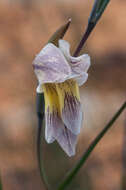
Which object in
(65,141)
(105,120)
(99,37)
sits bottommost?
(105,120)

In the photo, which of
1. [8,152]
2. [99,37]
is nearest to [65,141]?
[8,152]

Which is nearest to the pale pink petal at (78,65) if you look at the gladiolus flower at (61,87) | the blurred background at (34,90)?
the gladiolus flower at (61,87)

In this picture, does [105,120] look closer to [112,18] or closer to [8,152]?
[8,152]

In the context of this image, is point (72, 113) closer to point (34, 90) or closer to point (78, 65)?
point (78, 65)

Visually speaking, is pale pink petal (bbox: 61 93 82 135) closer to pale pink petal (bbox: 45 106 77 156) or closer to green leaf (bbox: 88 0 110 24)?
pale pink petal (bbox: 45 106 77 156)

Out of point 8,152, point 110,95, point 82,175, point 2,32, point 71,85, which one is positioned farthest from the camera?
point 2,32

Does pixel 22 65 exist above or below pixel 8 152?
above

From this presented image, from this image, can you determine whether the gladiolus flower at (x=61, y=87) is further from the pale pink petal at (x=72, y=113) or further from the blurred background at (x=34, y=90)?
the blurred background at (x=34, y=90)

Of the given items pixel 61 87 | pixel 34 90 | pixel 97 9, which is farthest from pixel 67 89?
pixel 34 90
